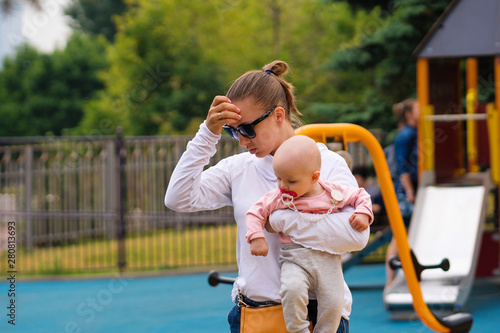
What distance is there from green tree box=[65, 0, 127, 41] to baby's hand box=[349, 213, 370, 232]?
38.0 meters

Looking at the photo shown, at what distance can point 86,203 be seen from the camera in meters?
11.9

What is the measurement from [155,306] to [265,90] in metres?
5.72

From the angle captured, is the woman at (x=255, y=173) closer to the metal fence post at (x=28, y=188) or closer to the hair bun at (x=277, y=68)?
the hair bun at (x=277, y=68)

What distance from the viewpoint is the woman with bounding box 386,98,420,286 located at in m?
7.29

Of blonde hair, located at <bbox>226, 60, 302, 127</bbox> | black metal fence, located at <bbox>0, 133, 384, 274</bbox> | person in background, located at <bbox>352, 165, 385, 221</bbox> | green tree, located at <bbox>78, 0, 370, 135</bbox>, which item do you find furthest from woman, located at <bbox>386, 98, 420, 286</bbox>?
green tree, located at <bbox>78, 0, 370, 135</bbox>

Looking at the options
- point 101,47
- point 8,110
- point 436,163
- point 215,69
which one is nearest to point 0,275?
point 436,163

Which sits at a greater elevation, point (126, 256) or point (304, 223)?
point (304, 223)

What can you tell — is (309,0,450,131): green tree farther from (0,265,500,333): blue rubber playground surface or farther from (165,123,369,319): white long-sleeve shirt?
(165,123,369,319): white long-sleeve shirt

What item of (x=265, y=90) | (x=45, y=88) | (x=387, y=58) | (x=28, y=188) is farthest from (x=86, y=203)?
(x=45, y=88)

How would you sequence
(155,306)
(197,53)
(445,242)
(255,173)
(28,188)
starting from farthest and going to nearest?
(197,53) → (28,188) → (155,306) → (445,242) → (255,173)

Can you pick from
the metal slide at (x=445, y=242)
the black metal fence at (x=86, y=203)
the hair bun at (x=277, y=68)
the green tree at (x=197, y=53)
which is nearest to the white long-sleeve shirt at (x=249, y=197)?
the hair bun at (x=277, y=68)

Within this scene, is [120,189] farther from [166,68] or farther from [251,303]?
[166,68]

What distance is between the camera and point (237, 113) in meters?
2.28

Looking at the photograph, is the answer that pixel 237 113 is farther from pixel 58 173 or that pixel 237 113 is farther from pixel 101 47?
pixel 101 47
